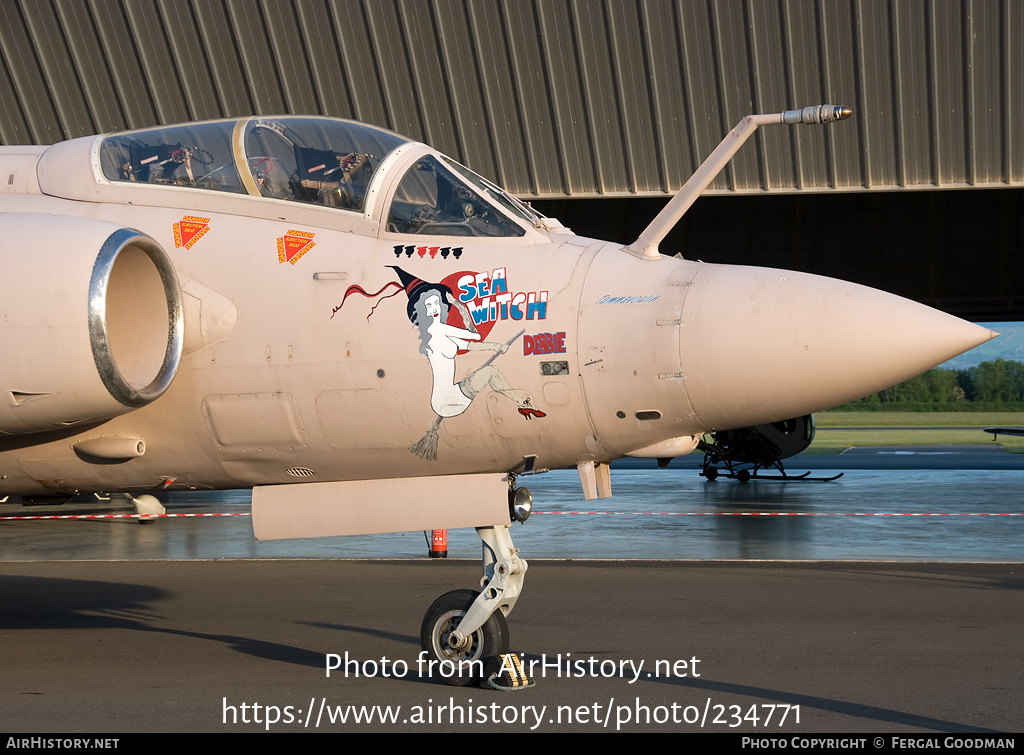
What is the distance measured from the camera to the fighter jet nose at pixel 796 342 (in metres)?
5.20

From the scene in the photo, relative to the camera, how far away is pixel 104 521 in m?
17.4

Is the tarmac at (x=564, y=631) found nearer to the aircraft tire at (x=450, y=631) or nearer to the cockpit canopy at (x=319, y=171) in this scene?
the aircraft tire at (x=450, y=631)

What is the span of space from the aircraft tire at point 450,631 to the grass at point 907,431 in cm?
3289

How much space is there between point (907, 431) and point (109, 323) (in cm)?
5484

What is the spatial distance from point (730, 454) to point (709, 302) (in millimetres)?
18647

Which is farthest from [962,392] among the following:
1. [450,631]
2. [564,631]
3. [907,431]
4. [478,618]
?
[478,618]

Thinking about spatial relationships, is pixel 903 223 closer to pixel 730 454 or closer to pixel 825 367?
pixel 730 454

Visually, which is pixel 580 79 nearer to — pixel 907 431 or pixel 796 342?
pixel 796 342

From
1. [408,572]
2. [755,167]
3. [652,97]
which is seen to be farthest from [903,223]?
[408,572]

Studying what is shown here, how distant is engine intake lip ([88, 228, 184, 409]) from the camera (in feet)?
18.3

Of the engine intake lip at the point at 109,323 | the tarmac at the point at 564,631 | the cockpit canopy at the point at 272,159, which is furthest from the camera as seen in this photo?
the cockpit canopy at the point at 272,159

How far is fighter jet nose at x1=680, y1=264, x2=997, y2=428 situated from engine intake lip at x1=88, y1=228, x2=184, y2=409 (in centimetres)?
273

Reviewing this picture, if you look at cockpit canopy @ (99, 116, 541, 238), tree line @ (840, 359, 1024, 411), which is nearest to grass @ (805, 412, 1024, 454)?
tree line @ (840, 359, 1024, 411)

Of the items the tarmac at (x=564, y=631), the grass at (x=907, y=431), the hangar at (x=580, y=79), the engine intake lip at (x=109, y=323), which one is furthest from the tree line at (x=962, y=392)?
the engine intake lip at (x=109, y=323)
